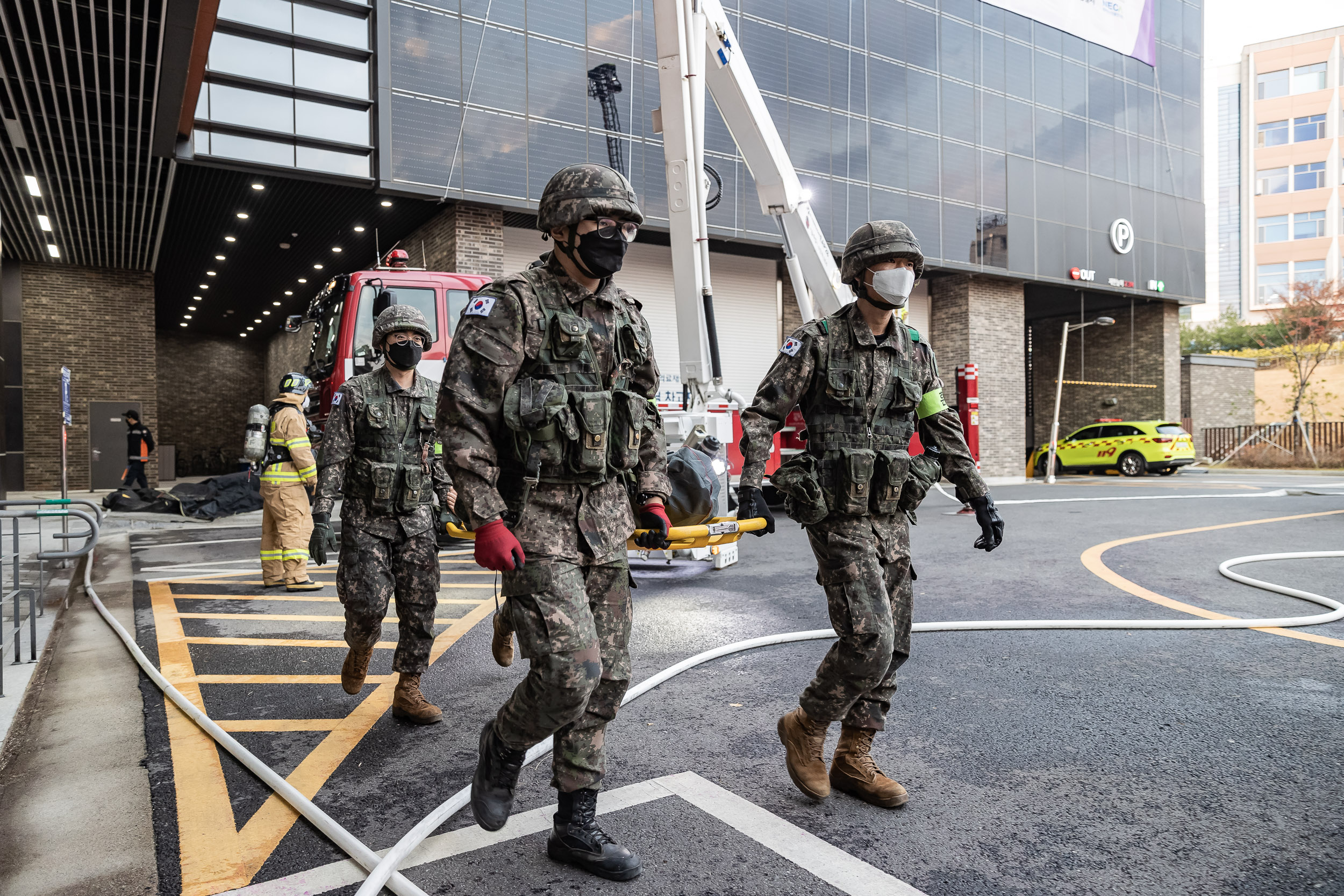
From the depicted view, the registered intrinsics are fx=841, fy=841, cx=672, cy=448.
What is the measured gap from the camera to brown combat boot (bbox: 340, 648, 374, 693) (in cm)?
405

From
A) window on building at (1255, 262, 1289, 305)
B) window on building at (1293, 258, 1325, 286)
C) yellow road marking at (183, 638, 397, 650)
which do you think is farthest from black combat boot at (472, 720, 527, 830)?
window on building at (1293, 258, 1325, 286)

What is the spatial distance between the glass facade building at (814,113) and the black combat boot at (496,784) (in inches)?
513

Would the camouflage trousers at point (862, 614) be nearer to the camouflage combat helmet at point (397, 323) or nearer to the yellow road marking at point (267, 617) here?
the camouflage combat helmet at point (397, 323)

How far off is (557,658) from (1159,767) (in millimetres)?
2402

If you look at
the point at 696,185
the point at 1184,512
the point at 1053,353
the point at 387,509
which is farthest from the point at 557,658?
the point at 1053,353

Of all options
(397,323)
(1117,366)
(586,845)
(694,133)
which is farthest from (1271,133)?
(586,845)

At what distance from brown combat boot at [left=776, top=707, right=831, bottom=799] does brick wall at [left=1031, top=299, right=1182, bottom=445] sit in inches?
1074

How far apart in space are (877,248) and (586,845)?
2.29 m

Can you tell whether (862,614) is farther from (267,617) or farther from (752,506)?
(267,617)

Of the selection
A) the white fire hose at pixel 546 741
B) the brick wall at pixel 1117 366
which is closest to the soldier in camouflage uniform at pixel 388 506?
the white fire hose at pixel 546 741

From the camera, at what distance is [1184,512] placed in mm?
11898

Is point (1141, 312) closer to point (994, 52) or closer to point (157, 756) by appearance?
point (994, 52)

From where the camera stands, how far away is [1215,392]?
3016 centimetres

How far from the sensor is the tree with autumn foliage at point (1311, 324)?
30906mm
